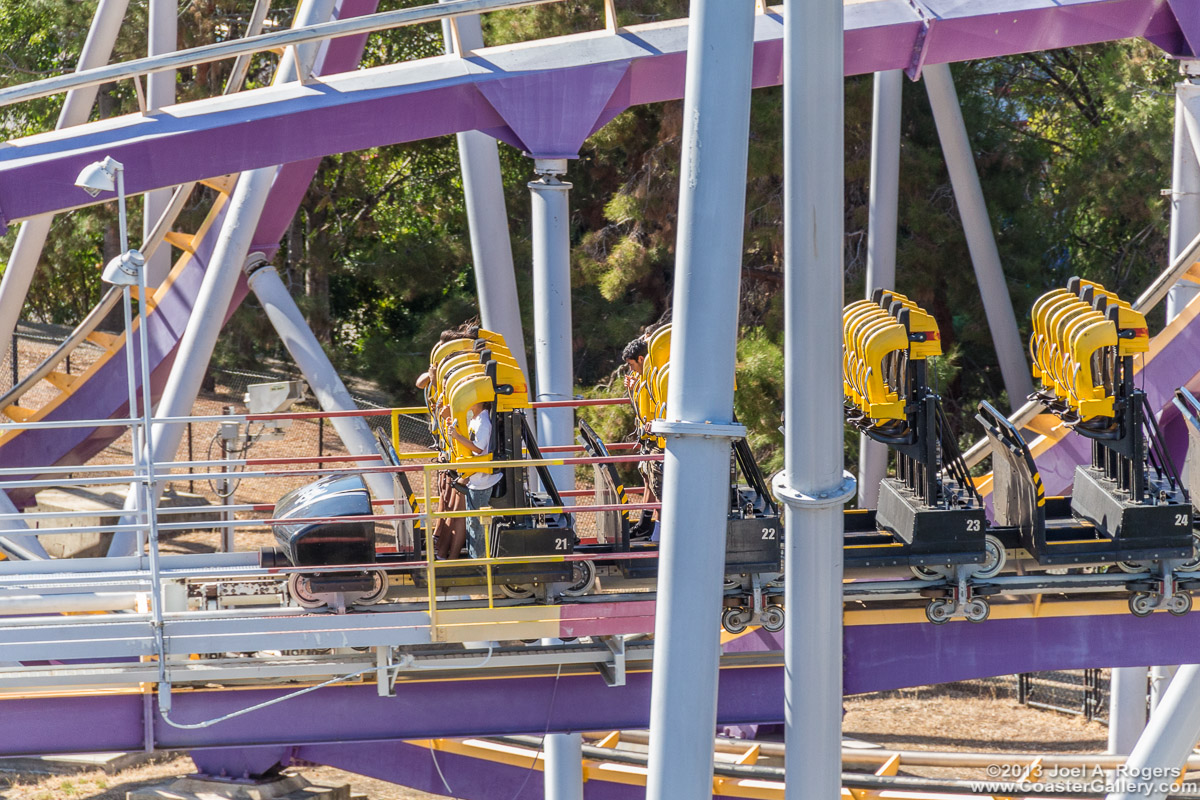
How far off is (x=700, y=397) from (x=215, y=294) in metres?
7.09

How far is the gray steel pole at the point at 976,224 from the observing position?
13.3 m

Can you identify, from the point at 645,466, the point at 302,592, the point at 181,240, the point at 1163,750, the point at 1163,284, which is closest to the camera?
the point at 302,592

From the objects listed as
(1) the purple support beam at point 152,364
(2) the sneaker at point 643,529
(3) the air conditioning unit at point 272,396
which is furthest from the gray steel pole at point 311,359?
(2) the sneaker at point 643,529

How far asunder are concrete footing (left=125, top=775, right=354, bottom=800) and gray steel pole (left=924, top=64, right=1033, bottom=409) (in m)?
7.89

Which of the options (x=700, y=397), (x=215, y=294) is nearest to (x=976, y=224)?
(x=215, y=294)

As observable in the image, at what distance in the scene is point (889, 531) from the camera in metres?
8.06

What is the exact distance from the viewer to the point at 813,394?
468 centimetres

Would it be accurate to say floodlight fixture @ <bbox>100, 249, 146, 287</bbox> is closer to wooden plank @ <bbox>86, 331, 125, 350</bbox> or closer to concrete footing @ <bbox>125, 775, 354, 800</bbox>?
concrete footing @ <bbox>125, 775, 354, 800</bbox>

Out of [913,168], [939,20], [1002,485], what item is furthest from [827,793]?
[913,168]

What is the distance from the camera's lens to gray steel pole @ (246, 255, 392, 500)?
37.8 ft

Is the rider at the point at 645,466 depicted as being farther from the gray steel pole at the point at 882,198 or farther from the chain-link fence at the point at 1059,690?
the chain-link fence at the point at 1059,690

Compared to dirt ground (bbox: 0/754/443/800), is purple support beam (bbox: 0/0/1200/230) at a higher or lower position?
higher

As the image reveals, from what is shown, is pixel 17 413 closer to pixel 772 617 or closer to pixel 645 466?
pixel 645 466

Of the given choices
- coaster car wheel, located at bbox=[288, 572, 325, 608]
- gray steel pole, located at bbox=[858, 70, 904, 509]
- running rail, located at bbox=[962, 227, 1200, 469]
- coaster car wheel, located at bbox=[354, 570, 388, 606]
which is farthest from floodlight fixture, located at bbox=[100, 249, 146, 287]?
gray steel pole, located at bbox=[858, 70, 904, 509]
